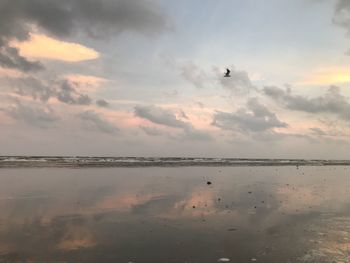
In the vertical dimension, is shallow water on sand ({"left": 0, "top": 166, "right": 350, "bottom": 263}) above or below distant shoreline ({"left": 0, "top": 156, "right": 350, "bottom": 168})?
below

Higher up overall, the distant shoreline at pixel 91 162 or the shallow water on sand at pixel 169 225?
the distant shoreline at pixel 91 162

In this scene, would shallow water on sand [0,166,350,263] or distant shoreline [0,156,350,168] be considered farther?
distant shoreline [0,156,350,168]

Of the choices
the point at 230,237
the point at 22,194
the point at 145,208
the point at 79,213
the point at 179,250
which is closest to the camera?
the point at 179,250

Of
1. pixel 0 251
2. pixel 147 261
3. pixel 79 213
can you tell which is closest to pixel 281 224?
pixel 147 261

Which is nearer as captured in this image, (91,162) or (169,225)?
(169,225)

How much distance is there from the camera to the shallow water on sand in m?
13.2

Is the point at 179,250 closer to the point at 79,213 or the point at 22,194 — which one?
the point at 79,213

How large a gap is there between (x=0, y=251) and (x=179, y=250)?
19.3ft

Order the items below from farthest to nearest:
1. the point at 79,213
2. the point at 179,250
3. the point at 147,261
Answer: the point at 79,213, the point at 179,250, the point at 147,261

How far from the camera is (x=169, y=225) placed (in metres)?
17.8

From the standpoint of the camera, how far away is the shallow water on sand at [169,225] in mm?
13172

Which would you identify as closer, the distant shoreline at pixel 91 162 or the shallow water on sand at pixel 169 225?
the shallow water on sand at pixel 169 225

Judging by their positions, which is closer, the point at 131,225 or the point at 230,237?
the point at 230,237

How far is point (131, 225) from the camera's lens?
1759cm
